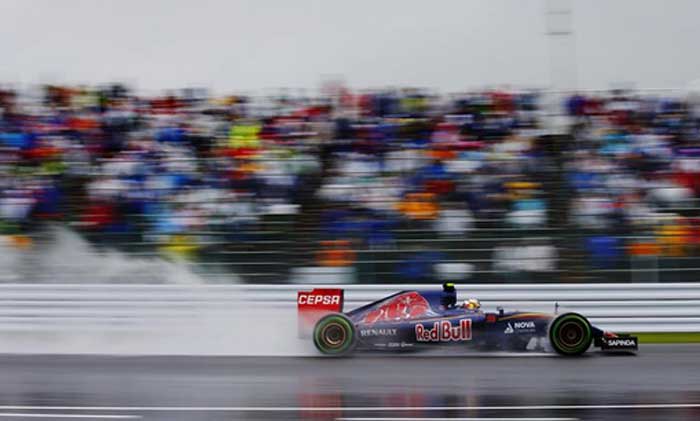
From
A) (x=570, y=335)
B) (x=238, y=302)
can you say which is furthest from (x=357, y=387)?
(x=238, y=302)

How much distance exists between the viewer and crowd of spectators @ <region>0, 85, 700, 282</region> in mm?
12336

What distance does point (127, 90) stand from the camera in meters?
14.3

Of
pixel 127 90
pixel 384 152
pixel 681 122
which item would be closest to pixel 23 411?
pixel 384 152

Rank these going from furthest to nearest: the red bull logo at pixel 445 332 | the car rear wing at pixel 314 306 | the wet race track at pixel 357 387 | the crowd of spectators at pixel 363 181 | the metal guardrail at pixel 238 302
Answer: the crowd of spectators at pixel 363 181 → the metal guardrail at pixel 238 302 → the car rear wing at pixel 314 306 → the red bull logo at pixel 445 332 → the wet race track at pixel 357 387

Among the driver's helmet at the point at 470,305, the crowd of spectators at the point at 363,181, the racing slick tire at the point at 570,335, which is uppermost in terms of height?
the crowd of spectators at the point at 363,181

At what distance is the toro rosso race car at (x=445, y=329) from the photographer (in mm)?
9875

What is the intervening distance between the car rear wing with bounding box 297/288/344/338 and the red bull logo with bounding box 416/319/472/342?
3.35ft

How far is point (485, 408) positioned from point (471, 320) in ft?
9.80

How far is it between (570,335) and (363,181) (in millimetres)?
4105

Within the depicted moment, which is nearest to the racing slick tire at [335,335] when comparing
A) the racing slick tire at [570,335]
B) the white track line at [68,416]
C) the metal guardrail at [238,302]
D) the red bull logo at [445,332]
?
the red bull logo at [445,332]

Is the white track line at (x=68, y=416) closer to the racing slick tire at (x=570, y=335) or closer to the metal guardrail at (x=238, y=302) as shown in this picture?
the racing slick tire at (x=570, y=335)

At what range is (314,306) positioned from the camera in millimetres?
10453

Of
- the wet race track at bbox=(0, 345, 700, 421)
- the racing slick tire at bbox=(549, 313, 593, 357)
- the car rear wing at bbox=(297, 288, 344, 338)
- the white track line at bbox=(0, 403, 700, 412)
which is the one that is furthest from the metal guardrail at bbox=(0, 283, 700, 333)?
the white track line at bbox=(0, 403, 700, 412)

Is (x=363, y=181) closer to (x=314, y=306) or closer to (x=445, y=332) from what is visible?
(x=314, y=306)
